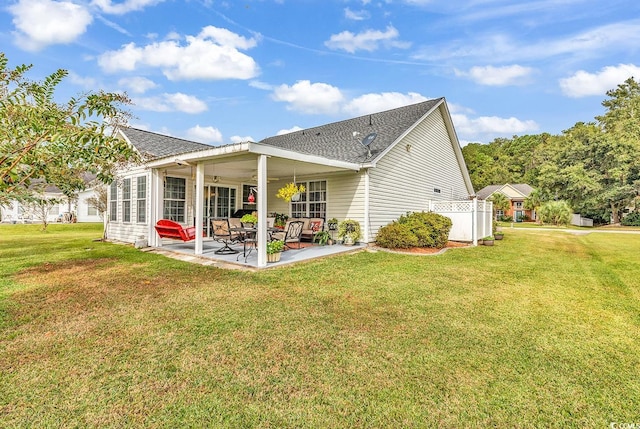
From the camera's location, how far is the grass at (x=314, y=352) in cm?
225

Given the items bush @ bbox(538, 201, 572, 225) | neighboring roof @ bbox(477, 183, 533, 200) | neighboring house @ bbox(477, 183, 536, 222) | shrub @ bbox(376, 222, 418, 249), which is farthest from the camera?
neighboring roof @ bbox(477, 183, 533, 200)

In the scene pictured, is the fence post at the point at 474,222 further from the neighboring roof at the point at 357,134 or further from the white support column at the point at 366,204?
the white support column at the point at 366,204

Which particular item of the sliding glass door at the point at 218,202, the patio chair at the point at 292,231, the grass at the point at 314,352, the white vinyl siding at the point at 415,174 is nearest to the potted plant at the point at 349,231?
the white vinyl siding at the point at 415,174

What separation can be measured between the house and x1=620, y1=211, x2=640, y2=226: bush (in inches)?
1007

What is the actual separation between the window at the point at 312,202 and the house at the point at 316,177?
4 cm

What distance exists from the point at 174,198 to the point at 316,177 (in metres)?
5.08

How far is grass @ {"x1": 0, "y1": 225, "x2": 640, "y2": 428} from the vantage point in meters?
2.25

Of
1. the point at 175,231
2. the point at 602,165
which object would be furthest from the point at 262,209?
the point at 602,165

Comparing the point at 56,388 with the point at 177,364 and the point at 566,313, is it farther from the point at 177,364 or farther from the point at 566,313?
the point at 566,313

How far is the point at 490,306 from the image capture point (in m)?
4.59

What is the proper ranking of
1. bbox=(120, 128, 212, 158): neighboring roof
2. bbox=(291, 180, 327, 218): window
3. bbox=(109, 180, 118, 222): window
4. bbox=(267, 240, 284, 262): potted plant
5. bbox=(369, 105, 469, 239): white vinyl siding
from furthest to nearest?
bbox=(109, 180, 118, 222): window
bbox=(291, 180, 327, 218): window
bbox=(369, 105, 469, 239): white vinyl siding
bbox=(120, 128, 212, 158): neighboring roof
bbox=(267, 240, 284, 262): potted plant

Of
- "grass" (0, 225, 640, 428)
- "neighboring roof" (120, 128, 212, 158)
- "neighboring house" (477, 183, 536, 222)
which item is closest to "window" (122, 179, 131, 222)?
"neighboring roof" (120, 128, 212, 158)

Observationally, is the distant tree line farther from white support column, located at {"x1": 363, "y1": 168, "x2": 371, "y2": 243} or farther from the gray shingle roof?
white support column, located at {"x1": 363, "y1": 168, "x2": 371, "y2": 243}

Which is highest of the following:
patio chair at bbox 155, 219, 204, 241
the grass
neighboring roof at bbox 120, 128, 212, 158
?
neighboring roof at bbox 120, 128, 212, 158
